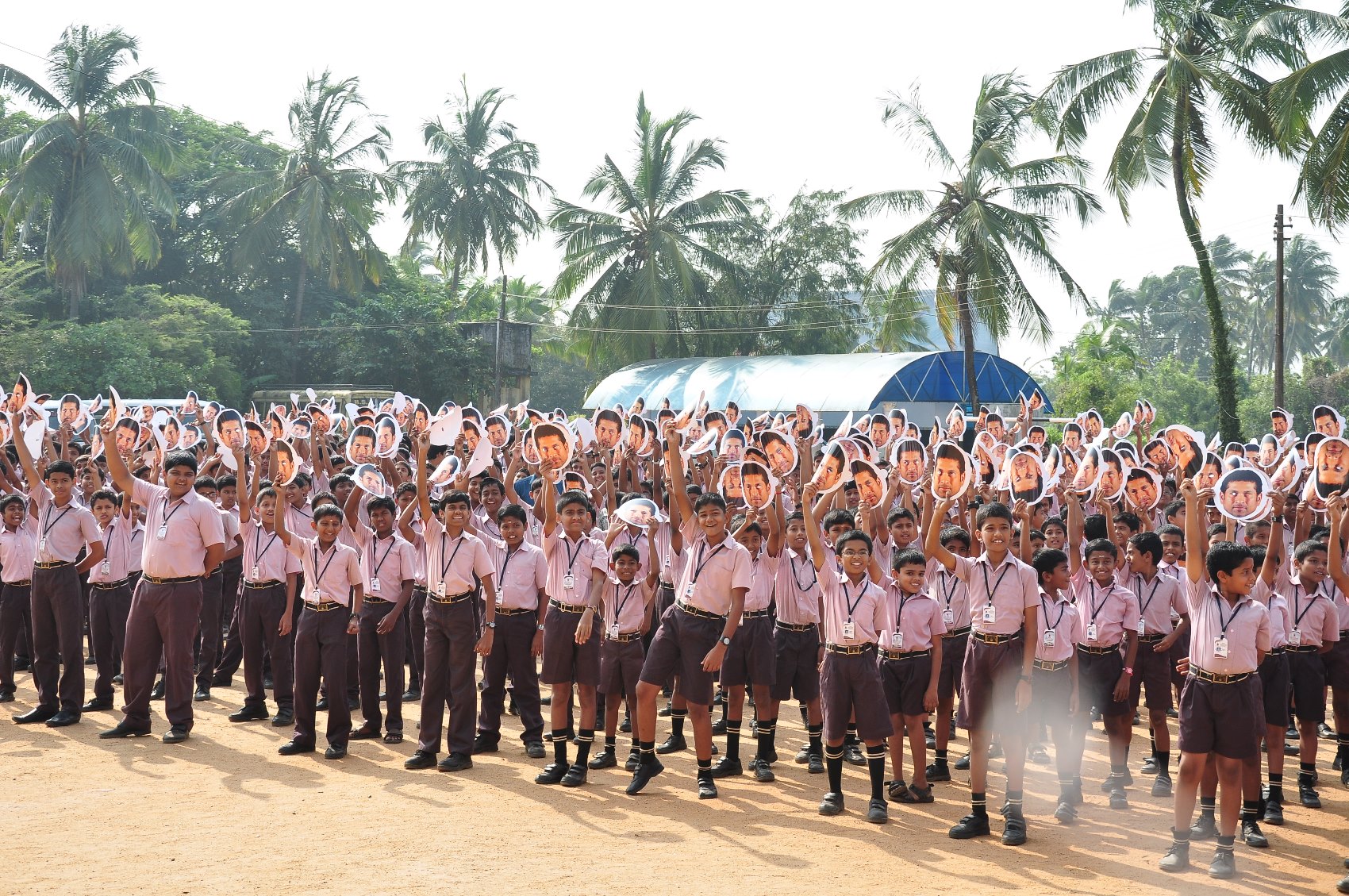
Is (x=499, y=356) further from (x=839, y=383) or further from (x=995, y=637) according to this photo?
(x=995, y=637)

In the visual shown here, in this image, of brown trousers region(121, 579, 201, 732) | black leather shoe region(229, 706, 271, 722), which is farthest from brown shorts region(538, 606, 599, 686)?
black leather shoe region(229, 706, 271, 722)

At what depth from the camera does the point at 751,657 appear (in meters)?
8.61

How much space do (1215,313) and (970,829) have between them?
1904cm

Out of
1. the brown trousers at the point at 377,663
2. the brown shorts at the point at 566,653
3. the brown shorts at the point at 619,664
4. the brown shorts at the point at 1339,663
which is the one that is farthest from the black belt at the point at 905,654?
the brown trousers at the point at 377,663

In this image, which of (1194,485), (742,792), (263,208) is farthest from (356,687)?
(263,208)

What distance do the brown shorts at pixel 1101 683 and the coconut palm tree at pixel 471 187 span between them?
3732 cm

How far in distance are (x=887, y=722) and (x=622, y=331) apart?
3056 centimetres

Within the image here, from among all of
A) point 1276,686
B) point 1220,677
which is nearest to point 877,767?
point 1220,677

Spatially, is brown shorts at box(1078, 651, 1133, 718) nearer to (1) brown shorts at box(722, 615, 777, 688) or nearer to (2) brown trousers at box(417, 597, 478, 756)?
(1) brown shorts at box(722, 615, 777, 688)

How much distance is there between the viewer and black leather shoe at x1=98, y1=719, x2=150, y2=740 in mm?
9242

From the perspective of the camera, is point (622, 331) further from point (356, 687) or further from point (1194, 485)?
point (1194, 485)

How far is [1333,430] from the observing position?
11516mm

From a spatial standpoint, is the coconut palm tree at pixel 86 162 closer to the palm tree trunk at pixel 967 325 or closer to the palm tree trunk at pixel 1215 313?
the palm tree trunk at pixel 967 325

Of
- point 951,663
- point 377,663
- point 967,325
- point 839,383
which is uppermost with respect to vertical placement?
point 967,325
